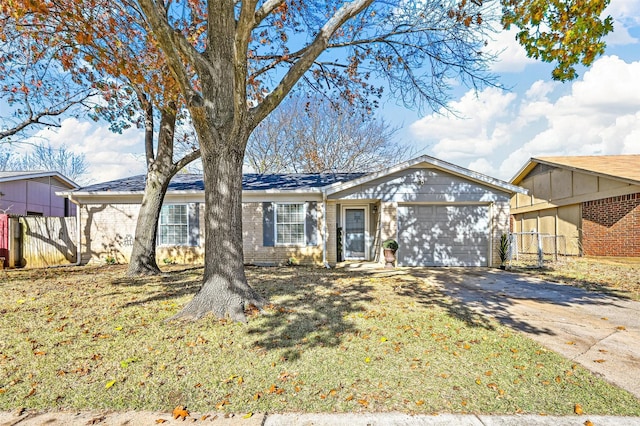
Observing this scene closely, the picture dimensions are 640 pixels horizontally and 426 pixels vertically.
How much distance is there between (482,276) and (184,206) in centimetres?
997

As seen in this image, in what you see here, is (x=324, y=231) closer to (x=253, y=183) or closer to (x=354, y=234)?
(x=354, y=234)

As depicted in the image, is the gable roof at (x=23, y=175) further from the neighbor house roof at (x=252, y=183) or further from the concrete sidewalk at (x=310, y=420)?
the concrete sidewalk at (x=310, y=420)

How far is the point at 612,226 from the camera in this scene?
13.3 m

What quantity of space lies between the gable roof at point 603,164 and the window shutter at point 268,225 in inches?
509

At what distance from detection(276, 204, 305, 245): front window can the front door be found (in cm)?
172

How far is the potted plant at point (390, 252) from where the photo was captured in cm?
1090

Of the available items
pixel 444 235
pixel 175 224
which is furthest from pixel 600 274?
pixel 175 224

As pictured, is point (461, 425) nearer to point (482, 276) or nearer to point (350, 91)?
point (482, 276)

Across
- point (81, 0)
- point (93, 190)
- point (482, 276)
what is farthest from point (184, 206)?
point (482, 276)

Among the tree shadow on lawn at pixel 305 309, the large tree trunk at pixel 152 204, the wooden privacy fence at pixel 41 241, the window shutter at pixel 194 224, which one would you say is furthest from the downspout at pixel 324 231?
the wooden privacy fence at pixel 41 241

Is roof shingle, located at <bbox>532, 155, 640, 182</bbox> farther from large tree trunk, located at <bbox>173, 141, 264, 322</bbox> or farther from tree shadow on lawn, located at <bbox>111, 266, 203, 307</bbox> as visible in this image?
tree shadow on lawn, located at <bbox>111, 266, 203, 307</bbox>

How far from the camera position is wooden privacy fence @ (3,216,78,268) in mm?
11703

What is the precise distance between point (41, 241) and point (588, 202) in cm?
2149

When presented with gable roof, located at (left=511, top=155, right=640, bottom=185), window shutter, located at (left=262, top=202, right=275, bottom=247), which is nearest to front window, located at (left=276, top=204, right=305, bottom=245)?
window shutter, located at (left=262, top=202, right=275, bottom=247)
